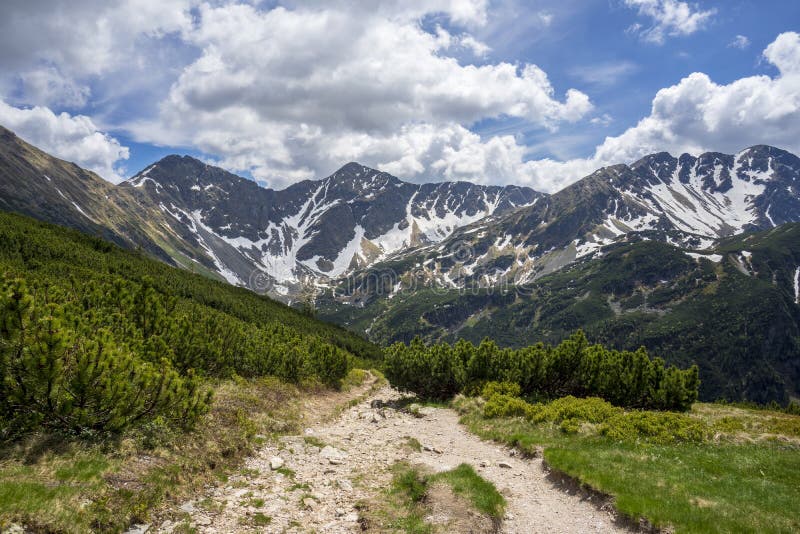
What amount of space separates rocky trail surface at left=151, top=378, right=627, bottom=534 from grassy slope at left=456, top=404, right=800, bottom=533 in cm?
113

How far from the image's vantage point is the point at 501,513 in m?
14.6

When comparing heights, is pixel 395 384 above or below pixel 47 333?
below

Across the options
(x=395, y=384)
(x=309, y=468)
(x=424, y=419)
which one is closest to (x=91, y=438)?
(x=309, y=468)

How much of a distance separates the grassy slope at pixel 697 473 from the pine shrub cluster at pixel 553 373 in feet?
28.8

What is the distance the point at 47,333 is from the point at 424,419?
1080 inches

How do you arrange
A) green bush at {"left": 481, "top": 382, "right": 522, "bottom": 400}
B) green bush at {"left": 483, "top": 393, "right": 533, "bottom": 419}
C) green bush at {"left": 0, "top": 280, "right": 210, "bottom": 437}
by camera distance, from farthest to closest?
green bush at {"left": 481, "top": 382, "right": 522, "bottom": 400} < green bush at {"left": 483, "top": 393, "right": 533, "bottom": 419} < green bush at {"left": 0, "top": 280, "right": 210, "bottom": 437}

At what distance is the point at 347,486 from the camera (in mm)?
16688

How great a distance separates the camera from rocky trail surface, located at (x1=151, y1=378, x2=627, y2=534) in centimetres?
1325

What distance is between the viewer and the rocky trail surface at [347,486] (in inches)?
522

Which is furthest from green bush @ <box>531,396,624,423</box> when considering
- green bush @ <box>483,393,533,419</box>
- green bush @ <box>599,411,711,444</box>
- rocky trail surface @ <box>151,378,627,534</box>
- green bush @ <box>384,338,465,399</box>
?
green bush @ <box>384,338,465,399</box>

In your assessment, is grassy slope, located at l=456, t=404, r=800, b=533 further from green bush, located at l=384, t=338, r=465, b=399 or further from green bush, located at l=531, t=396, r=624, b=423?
green bush, located at l=384, t=338, r=465, b=399

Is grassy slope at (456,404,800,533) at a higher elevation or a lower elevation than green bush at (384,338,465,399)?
higher

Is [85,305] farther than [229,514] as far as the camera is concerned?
Yes

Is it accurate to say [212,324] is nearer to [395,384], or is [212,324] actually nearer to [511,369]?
[395,384]
